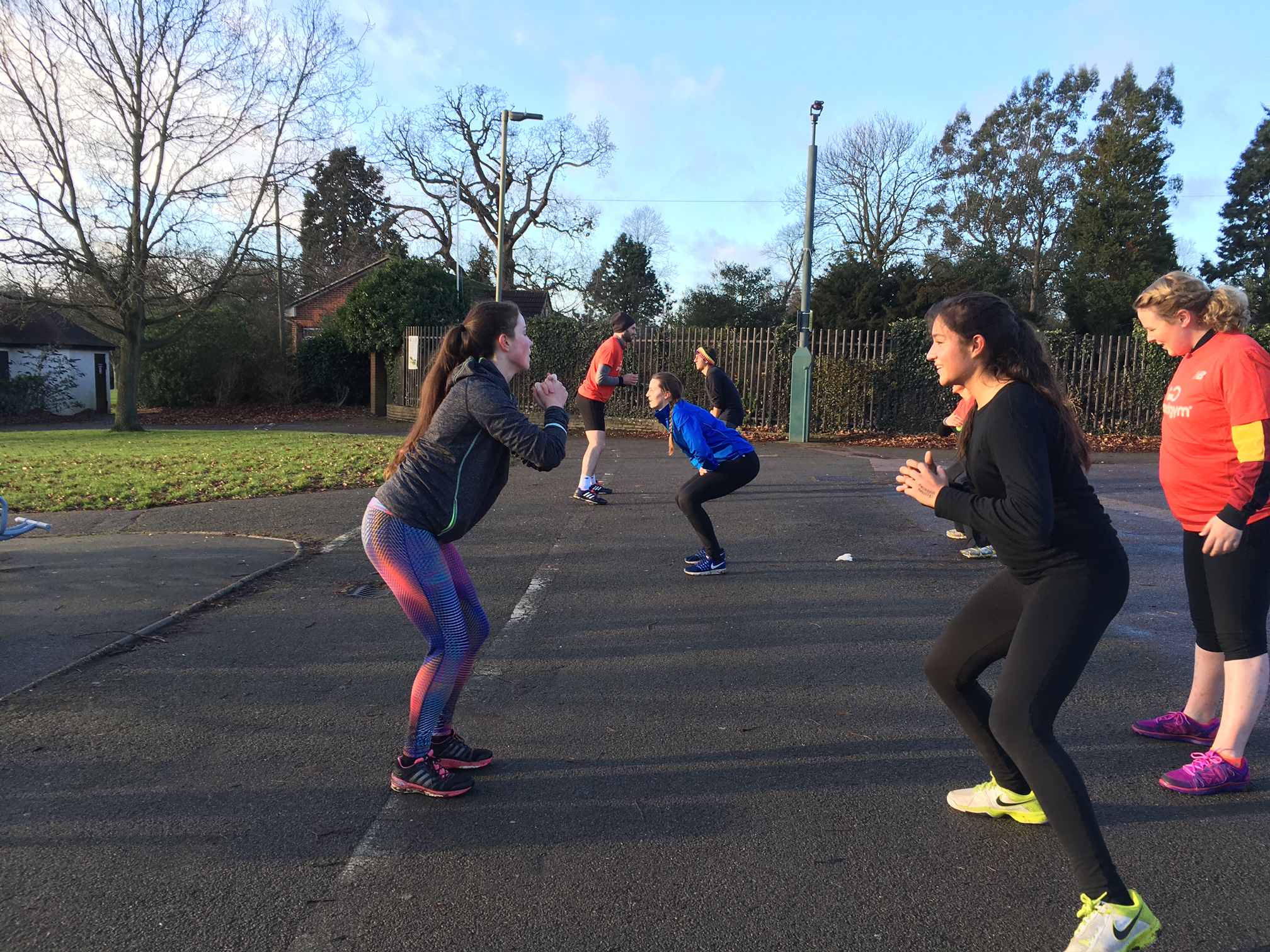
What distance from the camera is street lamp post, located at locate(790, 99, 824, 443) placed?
18.4 meters

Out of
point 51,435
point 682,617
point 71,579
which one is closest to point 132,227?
point 51,435

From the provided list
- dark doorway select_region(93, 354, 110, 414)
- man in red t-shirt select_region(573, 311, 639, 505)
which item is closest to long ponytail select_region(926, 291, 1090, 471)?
man in red t-shirt select_region(573, 311, 639, 505)

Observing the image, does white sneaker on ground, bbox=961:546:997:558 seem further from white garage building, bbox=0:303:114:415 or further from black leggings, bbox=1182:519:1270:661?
white garage building, bbox=0:303:114:415

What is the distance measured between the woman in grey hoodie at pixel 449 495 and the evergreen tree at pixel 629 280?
170ft

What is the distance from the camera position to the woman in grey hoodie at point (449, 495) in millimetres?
3393

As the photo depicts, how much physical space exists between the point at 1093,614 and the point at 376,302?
27543 mm

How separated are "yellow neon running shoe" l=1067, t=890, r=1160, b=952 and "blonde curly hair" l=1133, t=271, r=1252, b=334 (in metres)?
2.14

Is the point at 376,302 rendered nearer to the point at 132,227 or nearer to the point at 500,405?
the point at 132,227

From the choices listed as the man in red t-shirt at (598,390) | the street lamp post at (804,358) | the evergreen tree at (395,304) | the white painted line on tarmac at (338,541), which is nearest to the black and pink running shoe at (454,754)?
the white painted line on tarmac at (338,541)

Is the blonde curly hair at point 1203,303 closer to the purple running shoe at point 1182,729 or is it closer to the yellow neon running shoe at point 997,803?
the purple running shoe at point 1182,729

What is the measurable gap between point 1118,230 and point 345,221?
52412mm

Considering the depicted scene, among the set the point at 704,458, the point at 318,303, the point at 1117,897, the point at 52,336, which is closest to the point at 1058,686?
the point at 1117,897

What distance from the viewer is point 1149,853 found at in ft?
10.0

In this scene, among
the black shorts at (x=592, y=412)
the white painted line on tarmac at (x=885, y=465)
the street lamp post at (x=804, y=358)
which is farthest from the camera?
the street lamp post at (x=804, y=358)
